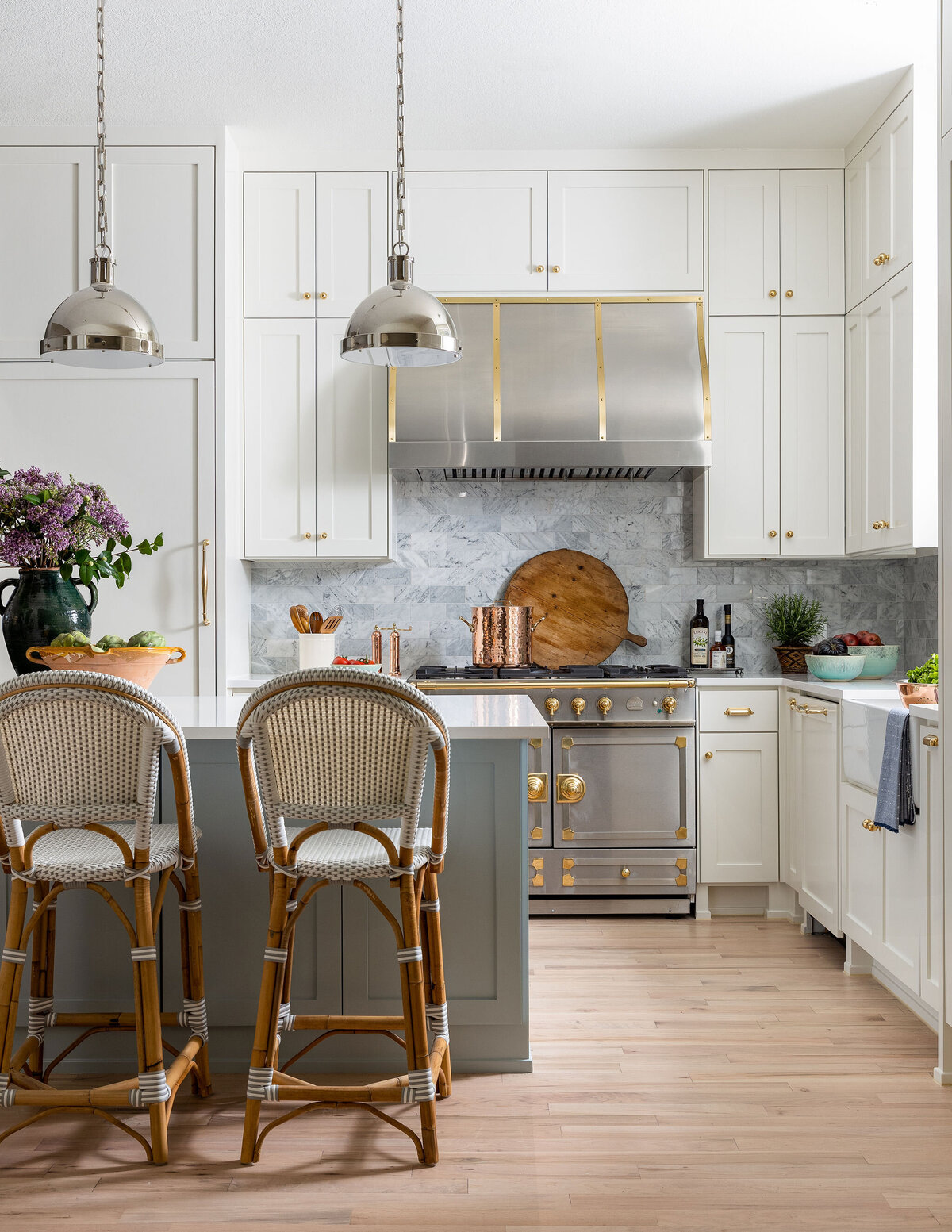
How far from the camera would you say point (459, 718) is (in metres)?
2.43

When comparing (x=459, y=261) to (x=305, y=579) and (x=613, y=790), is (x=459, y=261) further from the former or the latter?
(x=613, y=790)

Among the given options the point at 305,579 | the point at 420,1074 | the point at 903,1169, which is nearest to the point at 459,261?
the point at 305,579

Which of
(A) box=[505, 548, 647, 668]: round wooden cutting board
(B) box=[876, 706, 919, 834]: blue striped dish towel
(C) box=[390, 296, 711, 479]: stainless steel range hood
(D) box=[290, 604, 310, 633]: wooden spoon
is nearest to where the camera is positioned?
(B) box=[876, 706, 919, 834]: blue striped dish towel

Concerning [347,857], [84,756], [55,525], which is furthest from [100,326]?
[347,857]

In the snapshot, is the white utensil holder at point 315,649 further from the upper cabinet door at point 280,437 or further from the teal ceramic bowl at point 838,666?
the teal ceramic bowl at point 838,666

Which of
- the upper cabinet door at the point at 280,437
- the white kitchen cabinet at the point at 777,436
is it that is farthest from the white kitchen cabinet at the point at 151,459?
the white kitchen cabinet at the point at 777,436

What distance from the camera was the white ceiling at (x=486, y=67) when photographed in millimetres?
3072

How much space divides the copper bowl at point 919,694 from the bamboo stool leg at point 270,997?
1.69 m

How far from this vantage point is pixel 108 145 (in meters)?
3.81

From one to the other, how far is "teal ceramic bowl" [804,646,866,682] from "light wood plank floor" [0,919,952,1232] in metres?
1.24

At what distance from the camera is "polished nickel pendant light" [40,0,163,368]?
2361 millimetres

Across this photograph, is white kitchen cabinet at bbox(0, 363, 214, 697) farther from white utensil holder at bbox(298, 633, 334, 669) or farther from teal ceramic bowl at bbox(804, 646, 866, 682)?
teal ceramic bowl at bbox(804, 646, 866, 682)

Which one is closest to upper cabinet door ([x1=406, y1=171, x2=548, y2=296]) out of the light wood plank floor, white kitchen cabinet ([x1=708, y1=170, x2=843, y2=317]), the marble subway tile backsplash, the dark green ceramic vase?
white kitchen cabinet ([x1=708, y1=170, x2=843, y2=317])

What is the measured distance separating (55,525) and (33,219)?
1.92 meters
